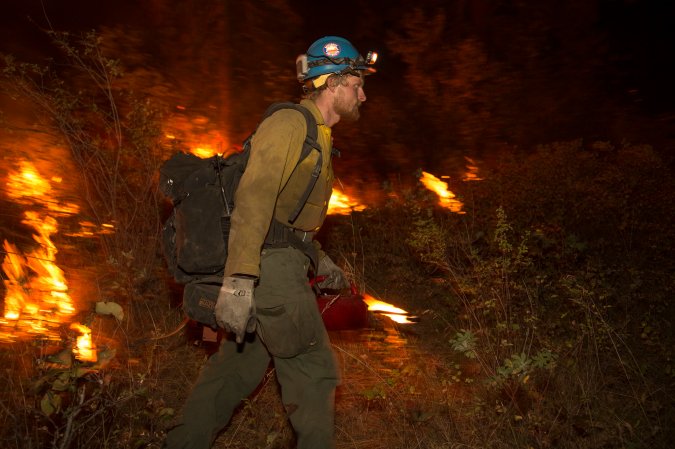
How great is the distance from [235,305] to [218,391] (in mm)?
696

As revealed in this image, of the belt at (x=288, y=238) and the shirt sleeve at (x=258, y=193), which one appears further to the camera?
the belt at (x=288, y=238)

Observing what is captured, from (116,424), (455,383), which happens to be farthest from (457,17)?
(116,424)

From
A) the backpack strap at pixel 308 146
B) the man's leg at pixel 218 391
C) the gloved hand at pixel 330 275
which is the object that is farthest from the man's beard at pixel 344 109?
the man's leg at pixel 218 391

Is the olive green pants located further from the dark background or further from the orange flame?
the dark background

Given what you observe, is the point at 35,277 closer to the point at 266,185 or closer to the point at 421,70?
the point at 266,185

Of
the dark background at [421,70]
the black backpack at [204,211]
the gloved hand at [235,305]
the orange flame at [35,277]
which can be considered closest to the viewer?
the gloved hand at [235,305]

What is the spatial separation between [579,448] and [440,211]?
363 centimetres

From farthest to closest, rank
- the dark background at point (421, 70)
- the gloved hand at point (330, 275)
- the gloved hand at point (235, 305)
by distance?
the dark background at point (421, 70) < the gloved hand at point (330, 275) < the gloved hand at point (235, 305)

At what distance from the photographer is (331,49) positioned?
2.75 metres

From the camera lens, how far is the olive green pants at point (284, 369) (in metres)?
2.46

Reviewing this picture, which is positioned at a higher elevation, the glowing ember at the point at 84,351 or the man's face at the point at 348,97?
the man's face at the point at 348,97

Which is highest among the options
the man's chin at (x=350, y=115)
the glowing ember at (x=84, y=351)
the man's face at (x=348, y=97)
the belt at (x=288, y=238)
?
the man's face at (x=348, y=97)

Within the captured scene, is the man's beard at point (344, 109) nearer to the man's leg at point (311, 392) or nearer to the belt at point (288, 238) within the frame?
the belt at point (288, 238)

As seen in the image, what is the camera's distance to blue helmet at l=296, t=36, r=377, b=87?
274 cm
